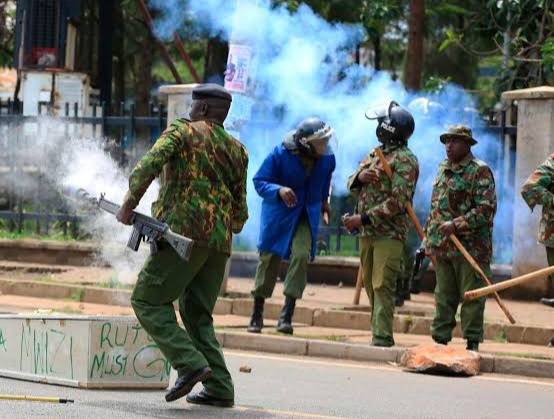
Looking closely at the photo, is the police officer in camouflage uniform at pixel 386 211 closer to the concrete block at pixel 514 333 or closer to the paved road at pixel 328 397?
the paved road at pixel 328 397

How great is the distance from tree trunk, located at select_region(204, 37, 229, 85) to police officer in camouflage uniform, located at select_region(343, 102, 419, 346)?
1272cm

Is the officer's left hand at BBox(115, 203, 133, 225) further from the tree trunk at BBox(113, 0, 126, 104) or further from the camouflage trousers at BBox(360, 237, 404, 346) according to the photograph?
the tree trunk at BBox(113, 0, 126, 104)

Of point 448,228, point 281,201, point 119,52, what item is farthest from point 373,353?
point 119,52

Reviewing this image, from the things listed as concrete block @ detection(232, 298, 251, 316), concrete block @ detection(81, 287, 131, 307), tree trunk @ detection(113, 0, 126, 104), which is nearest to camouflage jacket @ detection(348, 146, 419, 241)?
concrete block @ detection(232, 298, 251, 316)

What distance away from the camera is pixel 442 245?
1138cm

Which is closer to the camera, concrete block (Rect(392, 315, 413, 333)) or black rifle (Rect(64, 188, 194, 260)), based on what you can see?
black rifle (Rect(64, 188, 194, 260))

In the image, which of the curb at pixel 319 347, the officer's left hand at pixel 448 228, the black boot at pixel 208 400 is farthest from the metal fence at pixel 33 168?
the black boot at pixel 208 400

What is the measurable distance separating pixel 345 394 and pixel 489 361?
2.03 meters

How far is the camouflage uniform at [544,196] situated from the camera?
11.4 meters

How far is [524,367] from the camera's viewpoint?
10.9 meters

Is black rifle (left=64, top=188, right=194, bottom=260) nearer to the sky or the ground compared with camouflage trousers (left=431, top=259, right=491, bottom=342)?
nearer to the sky

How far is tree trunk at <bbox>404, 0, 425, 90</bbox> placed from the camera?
20531mm

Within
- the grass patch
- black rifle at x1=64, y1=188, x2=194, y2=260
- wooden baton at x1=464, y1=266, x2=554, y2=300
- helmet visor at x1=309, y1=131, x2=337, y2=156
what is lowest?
the grass patch

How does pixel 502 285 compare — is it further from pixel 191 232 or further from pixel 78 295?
pixel 78 295
